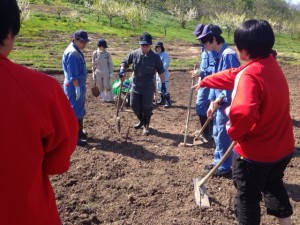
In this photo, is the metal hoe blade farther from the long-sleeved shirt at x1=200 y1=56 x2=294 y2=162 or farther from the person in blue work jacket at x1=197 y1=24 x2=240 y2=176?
the long-sleeved shirt at x1=200 y1=56 x2=294 y2=162

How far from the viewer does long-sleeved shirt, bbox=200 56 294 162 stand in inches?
100

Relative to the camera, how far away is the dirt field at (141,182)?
3877 mm

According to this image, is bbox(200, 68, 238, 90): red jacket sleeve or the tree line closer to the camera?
bbox(200, 68, 238, 90): red jacket sleeve

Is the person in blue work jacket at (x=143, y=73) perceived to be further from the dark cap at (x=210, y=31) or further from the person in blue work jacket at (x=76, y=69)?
the dark cap at (x=210, y=31)

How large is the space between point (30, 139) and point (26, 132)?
0.13ft

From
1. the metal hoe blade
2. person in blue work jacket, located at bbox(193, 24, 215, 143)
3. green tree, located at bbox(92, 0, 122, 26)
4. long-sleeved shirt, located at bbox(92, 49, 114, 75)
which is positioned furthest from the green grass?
the metal hoe blade

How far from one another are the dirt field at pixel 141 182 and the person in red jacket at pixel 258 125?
922 mm

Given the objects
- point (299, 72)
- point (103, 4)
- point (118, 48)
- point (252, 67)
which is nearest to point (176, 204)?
point (252, 67)

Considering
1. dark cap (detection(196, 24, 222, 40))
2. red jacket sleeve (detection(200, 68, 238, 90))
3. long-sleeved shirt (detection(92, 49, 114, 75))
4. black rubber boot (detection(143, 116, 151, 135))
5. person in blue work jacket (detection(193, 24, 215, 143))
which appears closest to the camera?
red jacket sleeve (detection(200, 68, 238, 90))

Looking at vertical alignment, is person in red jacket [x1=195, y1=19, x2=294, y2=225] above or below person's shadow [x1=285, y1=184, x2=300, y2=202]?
above

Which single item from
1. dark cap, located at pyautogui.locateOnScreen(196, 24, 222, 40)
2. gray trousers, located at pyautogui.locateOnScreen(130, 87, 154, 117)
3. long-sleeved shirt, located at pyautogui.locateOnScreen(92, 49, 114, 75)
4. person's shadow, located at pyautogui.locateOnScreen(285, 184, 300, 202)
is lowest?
person's shadow, located at pyautogui.locateOnScreen(285, 184, 300, 202)

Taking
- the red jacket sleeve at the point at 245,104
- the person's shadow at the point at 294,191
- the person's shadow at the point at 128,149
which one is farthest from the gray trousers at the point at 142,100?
the red jacket sleeve at the point at 245,104

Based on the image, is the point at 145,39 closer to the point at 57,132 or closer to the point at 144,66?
→ the point at 144,66

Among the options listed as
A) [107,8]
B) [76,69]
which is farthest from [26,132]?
[107,8]
